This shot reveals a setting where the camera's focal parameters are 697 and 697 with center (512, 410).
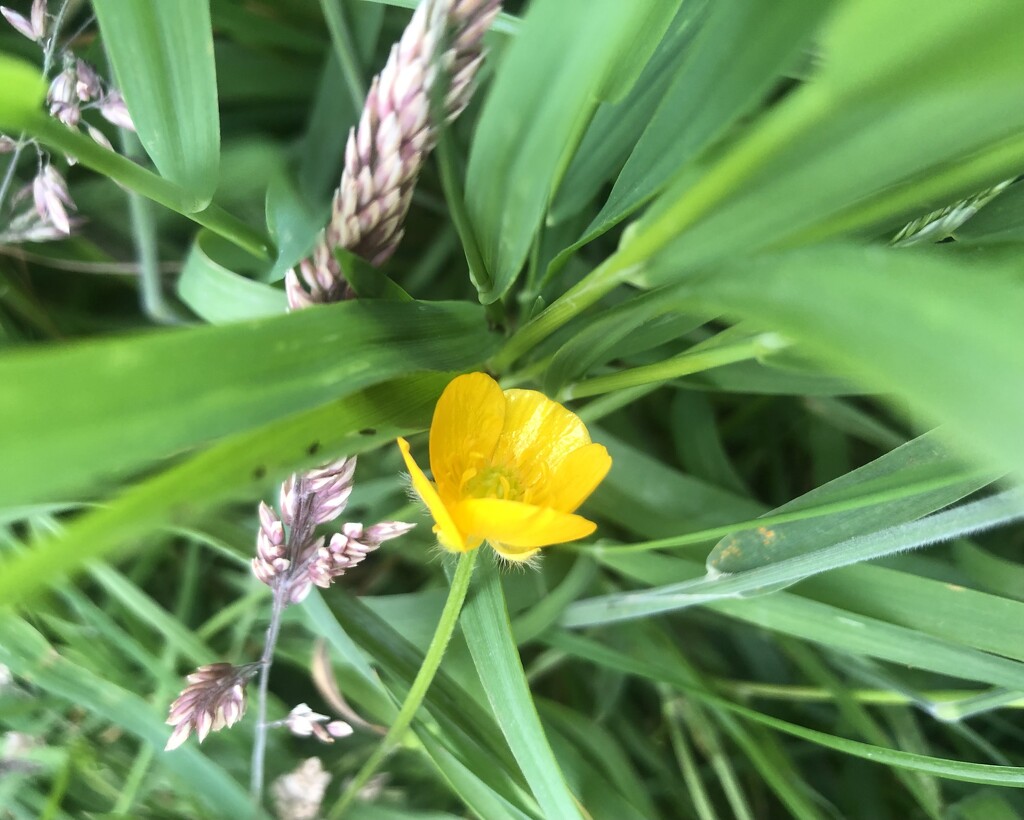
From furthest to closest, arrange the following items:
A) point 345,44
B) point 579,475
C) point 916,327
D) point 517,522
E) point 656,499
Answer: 1. point 656,499
2. point 345,44
3. point 579,475
4. point 517,522
5. point 916,327

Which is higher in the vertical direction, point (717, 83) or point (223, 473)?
point (717, 83)

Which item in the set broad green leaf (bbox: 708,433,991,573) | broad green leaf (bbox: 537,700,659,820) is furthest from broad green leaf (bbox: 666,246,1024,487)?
broad green leaf (bbox: 537,700,659,820)

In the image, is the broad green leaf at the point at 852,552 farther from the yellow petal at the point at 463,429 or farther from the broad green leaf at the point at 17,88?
the broad green leaf at the point at 17,88

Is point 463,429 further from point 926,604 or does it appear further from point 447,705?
point 926,604

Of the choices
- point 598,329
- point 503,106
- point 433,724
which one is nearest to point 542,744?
point 433,724

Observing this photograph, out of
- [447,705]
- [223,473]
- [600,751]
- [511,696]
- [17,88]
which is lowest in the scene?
[600,751]

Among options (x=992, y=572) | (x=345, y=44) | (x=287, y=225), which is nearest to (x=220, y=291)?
(x=287, y=225)
